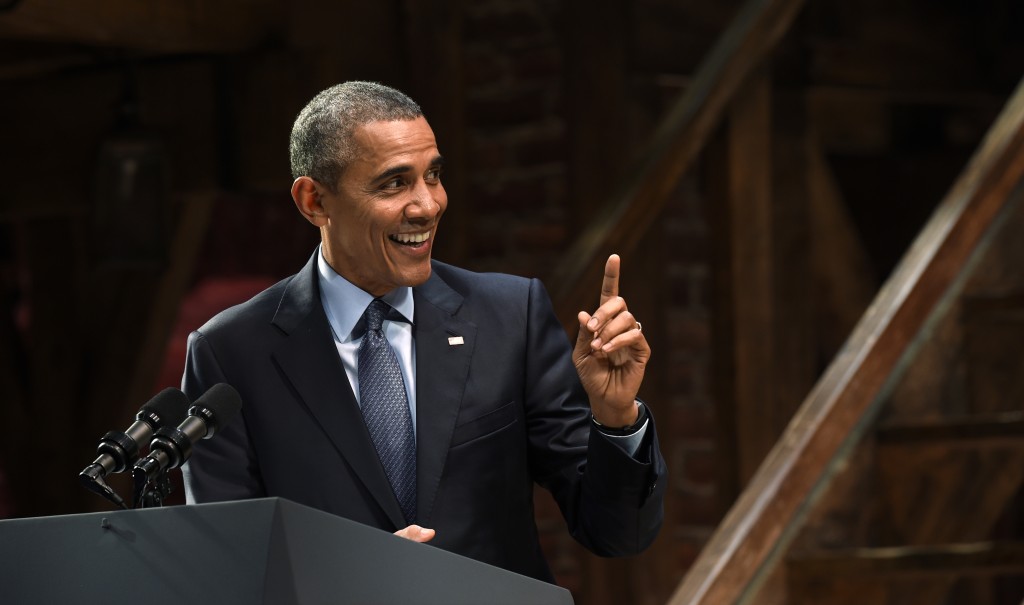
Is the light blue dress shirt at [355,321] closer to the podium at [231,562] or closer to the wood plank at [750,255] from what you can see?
the podium at [231,562]

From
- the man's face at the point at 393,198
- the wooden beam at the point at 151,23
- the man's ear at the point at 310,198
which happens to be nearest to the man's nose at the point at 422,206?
the man's face at the point at 393,198

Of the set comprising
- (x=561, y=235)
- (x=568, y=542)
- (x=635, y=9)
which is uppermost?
(x=635, y=9)

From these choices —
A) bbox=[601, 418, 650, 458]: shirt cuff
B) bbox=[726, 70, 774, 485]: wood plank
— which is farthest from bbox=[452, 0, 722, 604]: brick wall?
bbox=[601, 418, 650, 458]: shirt cuff

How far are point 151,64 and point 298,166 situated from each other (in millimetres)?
2121

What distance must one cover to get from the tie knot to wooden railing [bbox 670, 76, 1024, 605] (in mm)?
913

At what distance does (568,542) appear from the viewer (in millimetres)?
3723

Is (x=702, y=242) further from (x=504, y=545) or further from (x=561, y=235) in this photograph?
(x=504, y=545)

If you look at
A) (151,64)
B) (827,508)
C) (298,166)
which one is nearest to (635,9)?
(151,64)

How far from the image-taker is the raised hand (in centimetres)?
164

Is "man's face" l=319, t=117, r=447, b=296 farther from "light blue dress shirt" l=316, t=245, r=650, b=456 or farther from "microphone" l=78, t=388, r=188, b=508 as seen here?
"microphone" l=78, t=388, r=188, b=508

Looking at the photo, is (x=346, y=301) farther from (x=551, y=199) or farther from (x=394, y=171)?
(x=551, y=199)

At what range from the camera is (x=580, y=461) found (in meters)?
1.76

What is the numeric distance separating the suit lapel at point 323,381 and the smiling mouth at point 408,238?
0.14m

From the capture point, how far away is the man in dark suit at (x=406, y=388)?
1692 mm
